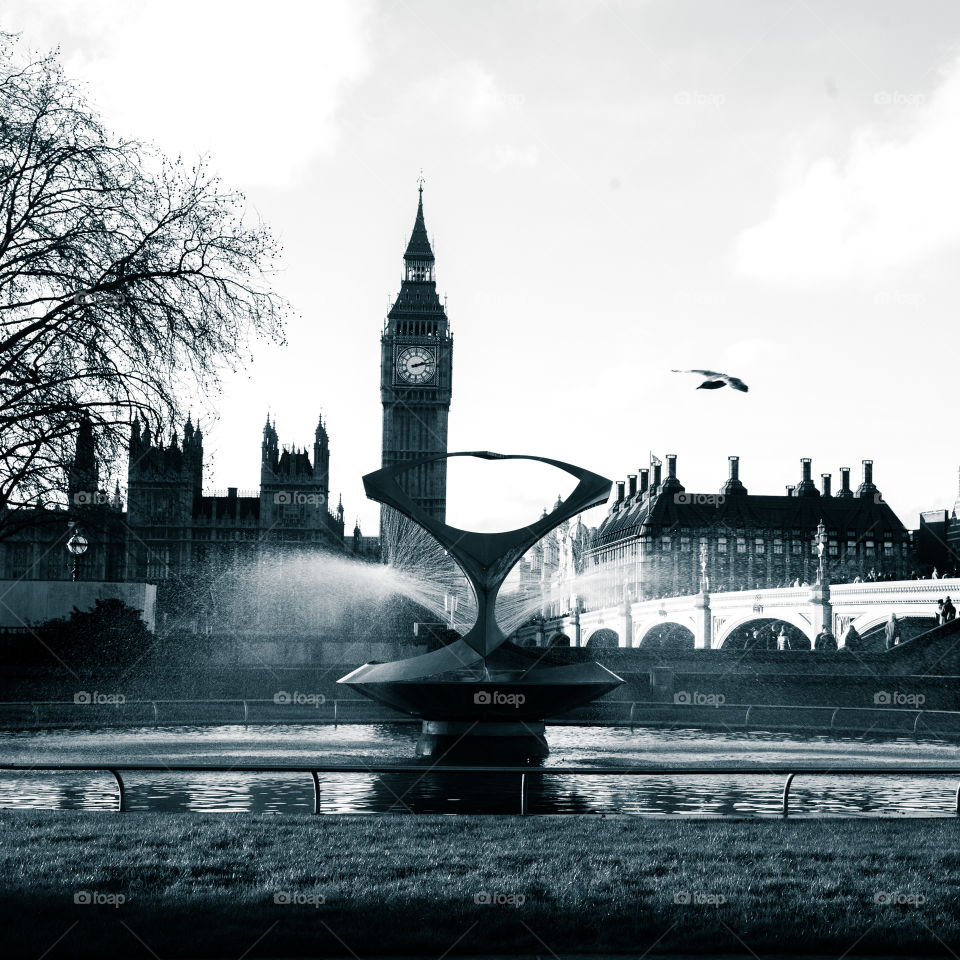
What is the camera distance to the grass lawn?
25.1 feet

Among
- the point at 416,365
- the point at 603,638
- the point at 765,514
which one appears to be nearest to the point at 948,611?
the point at 603,638

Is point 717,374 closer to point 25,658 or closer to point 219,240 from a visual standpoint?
point 219,240

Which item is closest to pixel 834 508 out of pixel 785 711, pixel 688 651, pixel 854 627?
pixel 854 627

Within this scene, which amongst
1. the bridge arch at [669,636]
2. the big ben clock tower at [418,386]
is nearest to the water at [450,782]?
the bridge arch at [669,636]

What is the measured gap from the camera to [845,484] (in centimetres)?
14600

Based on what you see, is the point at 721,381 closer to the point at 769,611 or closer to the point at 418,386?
the point at 769,611

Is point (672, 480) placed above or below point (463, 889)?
above

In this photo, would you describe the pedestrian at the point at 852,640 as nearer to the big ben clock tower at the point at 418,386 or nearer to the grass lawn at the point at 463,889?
the grass lawn at the point at 463,889

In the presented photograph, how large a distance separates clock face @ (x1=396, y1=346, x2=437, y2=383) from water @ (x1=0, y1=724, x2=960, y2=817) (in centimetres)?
10777

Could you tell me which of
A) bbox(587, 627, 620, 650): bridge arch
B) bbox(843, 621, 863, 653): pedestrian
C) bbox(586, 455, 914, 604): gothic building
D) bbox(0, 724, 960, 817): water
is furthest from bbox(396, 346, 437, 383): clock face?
bbox(0, 724, 960, 817): water

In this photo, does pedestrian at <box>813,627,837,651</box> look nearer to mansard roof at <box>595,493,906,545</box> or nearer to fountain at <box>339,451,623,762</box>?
fountain at <box>339,451,623,762</box>

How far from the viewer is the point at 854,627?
203 feet

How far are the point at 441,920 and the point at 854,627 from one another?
57.1 metres

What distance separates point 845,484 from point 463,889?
14369 cm
